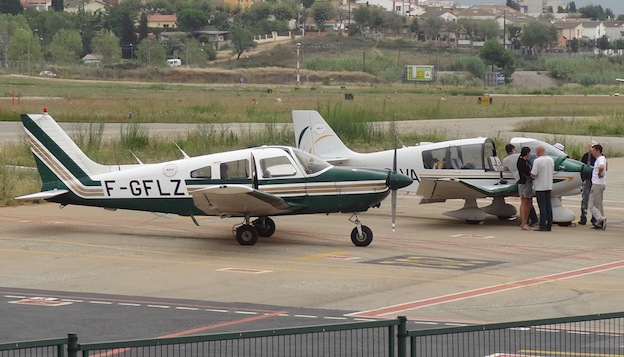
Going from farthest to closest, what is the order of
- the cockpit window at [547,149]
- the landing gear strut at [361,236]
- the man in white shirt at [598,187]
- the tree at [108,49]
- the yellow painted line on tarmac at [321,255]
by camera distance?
the tree at [108,49] < the cockpit window at [547,149] < the man in white shirt at [598,187] < the landing gear strut at [361,236] < the yellow painted line on tarmac at [321,255]

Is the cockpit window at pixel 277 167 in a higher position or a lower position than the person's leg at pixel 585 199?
higher

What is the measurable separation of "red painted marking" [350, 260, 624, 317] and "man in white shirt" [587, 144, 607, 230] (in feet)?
12.5

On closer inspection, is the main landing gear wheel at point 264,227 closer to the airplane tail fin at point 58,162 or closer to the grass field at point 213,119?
the airplane tail fin at point 58,162

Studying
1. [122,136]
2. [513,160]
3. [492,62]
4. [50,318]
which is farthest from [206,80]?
[50,318]

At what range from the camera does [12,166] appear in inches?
1252

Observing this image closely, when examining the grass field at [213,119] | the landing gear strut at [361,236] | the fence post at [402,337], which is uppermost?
the fence post at [402,337]

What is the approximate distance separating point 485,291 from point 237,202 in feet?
18.0

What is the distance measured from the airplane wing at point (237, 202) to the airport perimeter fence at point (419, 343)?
7.33m

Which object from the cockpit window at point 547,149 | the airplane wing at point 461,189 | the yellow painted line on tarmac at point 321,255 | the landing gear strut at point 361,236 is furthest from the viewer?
the cockpit window at point 547,149

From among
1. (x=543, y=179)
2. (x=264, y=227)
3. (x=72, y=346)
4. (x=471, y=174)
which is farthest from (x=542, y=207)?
(x=72, y=346)

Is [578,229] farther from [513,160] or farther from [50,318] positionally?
[50,318]

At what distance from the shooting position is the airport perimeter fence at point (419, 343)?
888 centimetres

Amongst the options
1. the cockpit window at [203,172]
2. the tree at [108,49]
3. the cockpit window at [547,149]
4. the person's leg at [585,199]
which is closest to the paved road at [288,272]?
the person's leg at [585,199]

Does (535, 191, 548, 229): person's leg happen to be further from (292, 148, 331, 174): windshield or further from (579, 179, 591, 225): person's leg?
(292, 148, 331, 174): windshield
